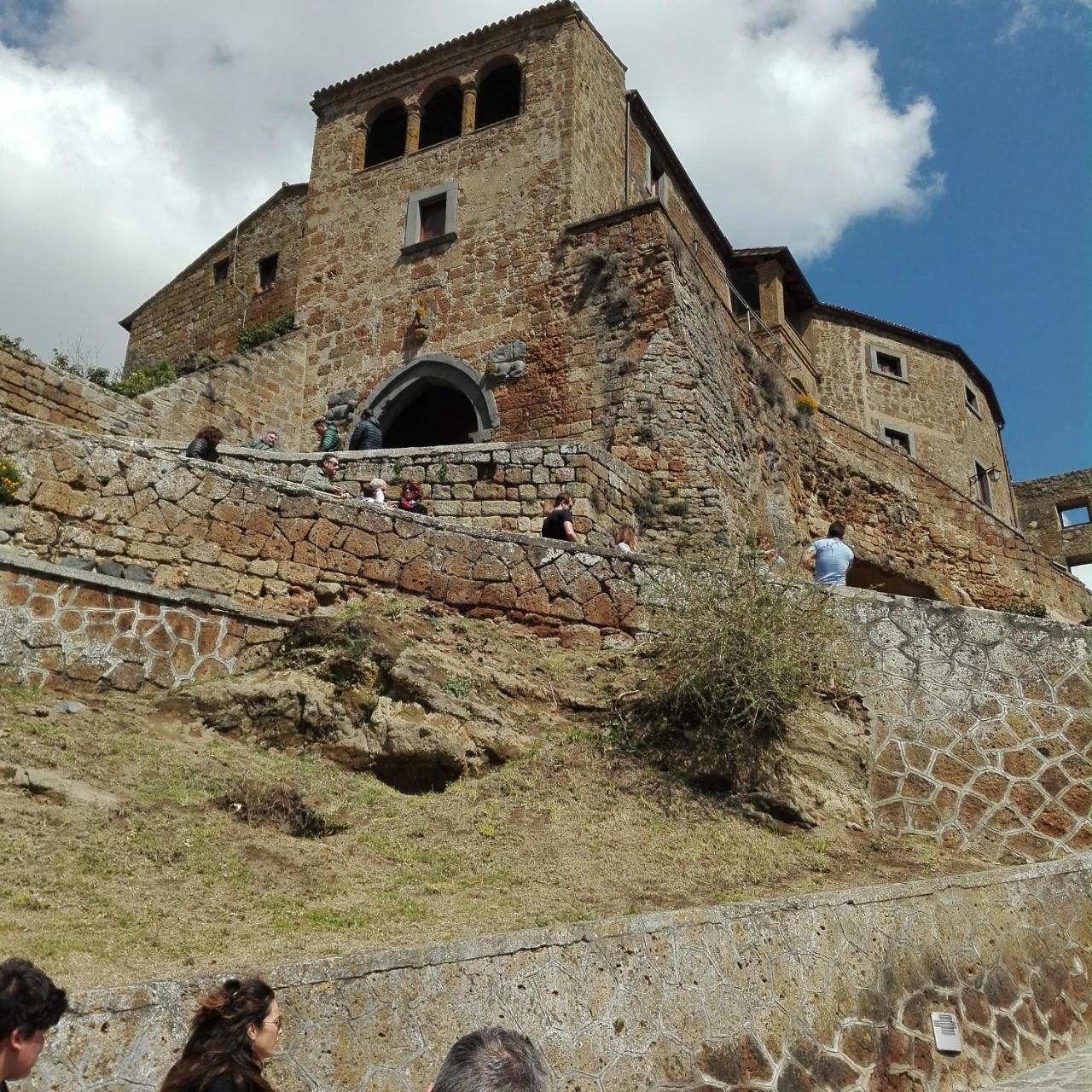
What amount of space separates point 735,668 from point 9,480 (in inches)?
216

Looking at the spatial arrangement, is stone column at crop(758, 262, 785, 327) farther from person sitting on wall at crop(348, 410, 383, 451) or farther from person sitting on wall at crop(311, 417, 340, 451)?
person sitting on wall at crop(311, 417, 340, 451)

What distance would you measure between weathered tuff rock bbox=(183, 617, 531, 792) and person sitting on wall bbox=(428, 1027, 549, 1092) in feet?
15.5

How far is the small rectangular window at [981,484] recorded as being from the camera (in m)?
25.7

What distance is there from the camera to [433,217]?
17.6 m

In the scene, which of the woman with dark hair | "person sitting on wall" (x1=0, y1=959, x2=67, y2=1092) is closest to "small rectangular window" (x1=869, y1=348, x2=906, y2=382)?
the woman with dark hair

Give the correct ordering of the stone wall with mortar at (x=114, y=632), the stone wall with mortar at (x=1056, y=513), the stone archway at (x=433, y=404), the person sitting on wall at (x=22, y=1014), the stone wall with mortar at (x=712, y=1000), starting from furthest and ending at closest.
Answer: the stone wall with mortar at (x=1056, y=513), the stone archway at (x=433, y=404), the stone wall with mortar at (x=114, y=632), the stone wall with mortar at (x=712, y=1000), the person sitting on wall at (x=22, y=1014)

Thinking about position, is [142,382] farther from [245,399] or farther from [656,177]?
[656,177]

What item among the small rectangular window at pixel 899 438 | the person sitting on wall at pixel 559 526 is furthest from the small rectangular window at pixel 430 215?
the small rectangular window at pixel 899 438

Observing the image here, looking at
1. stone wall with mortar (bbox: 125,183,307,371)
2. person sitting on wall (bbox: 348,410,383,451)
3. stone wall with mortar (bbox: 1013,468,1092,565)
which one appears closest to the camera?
person sitting on wall (bbox: 348,410,383,451)

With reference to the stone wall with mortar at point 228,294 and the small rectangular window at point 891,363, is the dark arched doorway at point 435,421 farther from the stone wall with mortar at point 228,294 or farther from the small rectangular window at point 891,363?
the small rectangular window at point 891,363

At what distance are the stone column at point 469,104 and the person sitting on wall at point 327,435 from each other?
17.5 ft

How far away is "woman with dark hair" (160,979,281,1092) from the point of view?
291cm

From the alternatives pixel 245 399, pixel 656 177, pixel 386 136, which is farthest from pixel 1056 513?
pixel 245 399

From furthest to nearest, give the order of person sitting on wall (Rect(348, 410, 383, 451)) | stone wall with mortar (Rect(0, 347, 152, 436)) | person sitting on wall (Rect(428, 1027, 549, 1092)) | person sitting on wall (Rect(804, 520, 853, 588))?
person sitting on wall (Rect(348, 410, 383, 451)) < stone wall with mortar (Rect(0, 347, 152, 436)) < person sitting on wall (Rect(804, 520, 853, 588)) < person sitting on wall (Rect(428, 1027, 549, 1092))
